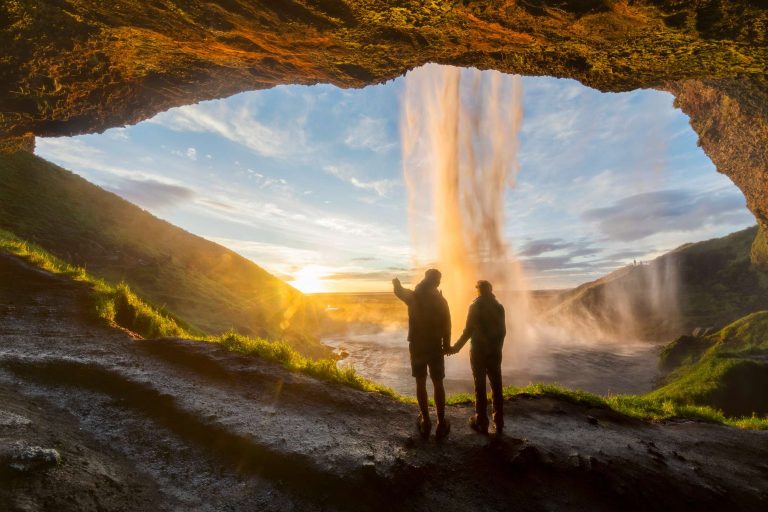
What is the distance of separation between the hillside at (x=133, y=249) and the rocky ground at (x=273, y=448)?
19.5 meters

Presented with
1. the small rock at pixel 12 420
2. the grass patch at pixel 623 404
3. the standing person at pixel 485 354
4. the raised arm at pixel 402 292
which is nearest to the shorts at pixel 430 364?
the standing person at pixel 485 354

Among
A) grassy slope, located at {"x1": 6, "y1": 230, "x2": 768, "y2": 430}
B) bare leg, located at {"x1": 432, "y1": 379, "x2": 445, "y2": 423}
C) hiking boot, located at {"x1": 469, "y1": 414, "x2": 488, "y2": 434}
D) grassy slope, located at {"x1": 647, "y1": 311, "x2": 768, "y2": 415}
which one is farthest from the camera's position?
grassy slope, located at {"x1": 647, "y1": 311, "x2": 768, "y2": 415}

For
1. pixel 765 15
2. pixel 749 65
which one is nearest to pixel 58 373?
pixel 765 15

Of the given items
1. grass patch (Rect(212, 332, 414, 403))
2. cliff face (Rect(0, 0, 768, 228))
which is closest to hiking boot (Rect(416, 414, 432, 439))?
grass patch (Rect(212, 332, 414, 403))

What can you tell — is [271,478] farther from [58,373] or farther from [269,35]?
[269,35]

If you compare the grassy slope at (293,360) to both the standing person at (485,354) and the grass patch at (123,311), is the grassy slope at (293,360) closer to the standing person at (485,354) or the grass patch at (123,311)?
the grass patch at (123,311)

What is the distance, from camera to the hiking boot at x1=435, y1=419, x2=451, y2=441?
6.50 meters

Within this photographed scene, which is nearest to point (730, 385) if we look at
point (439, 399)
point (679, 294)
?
point (439, 399)

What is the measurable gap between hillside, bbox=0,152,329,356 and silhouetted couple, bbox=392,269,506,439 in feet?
76.6

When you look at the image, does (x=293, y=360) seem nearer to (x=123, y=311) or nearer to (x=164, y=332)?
(x=164, y=332)

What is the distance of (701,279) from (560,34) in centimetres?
6933

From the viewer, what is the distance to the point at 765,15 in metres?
7.17

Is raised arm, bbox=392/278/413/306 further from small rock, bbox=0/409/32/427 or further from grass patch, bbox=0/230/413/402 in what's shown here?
small rock, bbox=0/409/32/427

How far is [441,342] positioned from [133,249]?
3520cm
